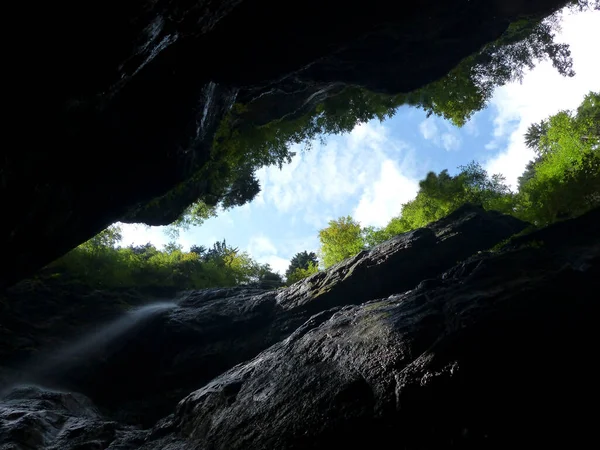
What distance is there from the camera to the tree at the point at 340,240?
32688 mm

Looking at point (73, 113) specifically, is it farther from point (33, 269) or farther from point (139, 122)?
point (33, 269)

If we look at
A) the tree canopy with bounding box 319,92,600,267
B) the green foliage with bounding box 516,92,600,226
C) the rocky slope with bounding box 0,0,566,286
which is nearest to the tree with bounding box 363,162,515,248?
the tree canopy with bounding box 319,92,600,267

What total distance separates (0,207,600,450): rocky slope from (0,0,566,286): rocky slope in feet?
18.3

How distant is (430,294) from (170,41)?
316 inches

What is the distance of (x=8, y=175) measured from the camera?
7.06m

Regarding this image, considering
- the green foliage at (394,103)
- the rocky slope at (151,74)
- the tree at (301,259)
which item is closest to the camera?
the rocky slope at (151,74)

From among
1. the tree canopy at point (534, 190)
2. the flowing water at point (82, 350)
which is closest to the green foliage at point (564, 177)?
the tree canopy at point (534, 190)

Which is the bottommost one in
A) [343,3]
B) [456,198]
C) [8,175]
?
[8,175]

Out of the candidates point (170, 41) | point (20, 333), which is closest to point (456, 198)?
point (170, 41)

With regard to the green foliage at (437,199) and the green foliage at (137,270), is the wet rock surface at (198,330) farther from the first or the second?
the green foliage at (437,199)

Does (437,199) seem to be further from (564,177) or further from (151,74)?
(151,74)

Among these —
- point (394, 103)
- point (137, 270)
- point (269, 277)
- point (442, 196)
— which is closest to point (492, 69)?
point (394, 103)

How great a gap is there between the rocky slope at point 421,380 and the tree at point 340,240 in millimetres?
21071

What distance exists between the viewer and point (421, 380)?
6066 mm
